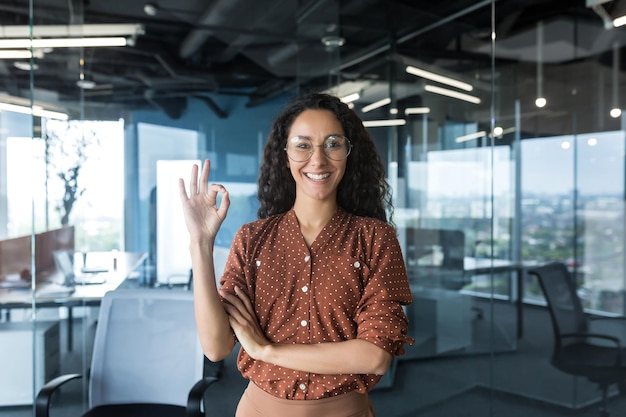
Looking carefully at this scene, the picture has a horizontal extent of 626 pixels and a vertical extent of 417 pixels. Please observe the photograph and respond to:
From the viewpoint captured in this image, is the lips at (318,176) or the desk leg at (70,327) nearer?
the lips at (318,176)

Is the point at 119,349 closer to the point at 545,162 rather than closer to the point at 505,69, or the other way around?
the point at 545,162

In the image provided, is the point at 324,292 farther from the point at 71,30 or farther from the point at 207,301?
the point at 71,30

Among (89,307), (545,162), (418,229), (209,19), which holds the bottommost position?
(89,307)

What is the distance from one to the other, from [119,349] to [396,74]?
2.79 metres

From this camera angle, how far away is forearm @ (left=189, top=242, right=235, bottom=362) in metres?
1.30

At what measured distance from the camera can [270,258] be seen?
1.42m

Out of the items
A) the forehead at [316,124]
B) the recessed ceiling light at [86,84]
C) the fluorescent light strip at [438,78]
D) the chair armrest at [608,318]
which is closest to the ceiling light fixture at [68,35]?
the recessed ceiling light at [86,84]

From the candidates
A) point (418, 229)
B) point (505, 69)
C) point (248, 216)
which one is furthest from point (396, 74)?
point (248, 216)

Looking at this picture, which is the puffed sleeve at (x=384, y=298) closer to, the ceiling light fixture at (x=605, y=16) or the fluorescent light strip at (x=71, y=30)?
the fluorescent light strip at (x=71, y=30)

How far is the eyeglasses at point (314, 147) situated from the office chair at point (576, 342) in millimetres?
2400

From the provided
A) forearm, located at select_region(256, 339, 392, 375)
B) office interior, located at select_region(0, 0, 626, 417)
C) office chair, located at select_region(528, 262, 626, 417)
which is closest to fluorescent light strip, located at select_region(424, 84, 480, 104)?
office interior, located at select_region(0, 0, 626, 417)

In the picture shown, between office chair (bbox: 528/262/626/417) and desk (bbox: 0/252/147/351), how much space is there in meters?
2.83

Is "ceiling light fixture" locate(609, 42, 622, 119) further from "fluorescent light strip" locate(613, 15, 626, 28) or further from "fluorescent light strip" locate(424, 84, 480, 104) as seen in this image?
"fluorescent light strip" locate(424, 84, 480, 104)

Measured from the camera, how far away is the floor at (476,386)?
10.6 feet
